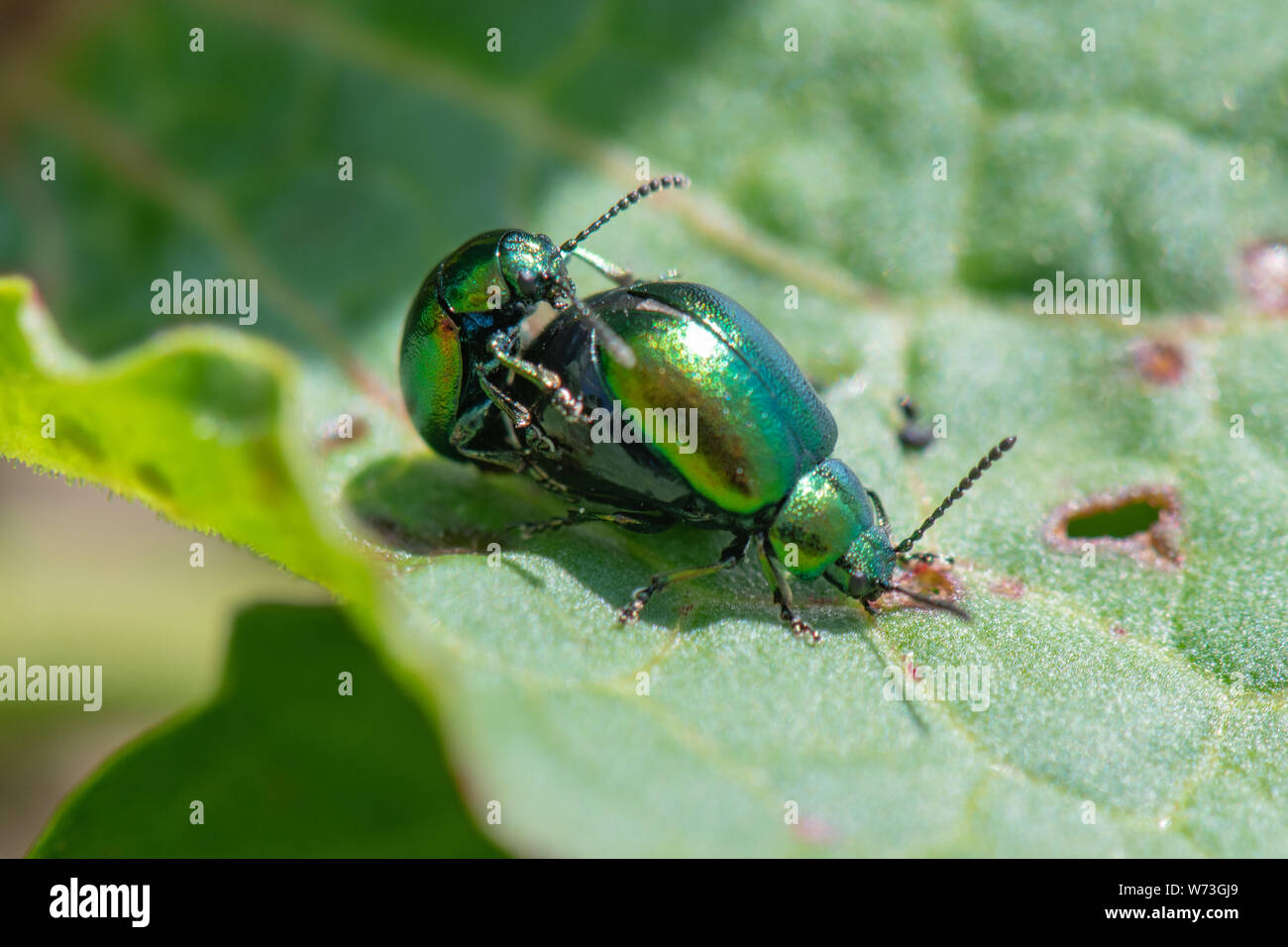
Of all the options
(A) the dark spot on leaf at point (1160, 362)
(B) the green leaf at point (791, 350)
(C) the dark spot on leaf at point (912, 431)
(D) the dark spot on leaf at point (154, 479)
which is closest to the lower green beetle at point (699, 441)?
(B) the green leaf at point (791, 350)

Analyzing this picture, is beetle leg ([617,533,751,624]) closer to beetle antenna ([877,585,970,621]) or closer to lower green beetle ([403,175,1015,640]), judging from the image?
lower green beetle ([403,175,1015,640])

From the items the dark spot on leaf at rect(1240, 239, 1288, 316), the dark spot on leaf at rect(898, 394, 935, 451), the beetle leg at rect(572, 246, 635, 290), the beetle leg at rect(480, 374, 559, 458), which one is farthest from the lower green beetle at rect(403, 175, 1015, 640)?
the dark spot on leaf at rect(1240, 239, 1288, 316)

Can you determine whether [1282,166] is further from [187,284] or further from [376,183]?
[187,284]

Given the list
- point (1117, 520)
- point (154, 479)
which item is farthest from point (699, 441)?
point (154, 479)

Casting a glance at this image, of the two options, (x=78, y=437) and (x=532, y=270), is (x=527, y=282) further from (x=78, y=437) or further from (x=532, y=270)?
(x=78, y=437)

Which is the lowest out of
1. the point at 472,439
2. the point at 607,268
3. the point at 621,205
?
the point at 472,439
